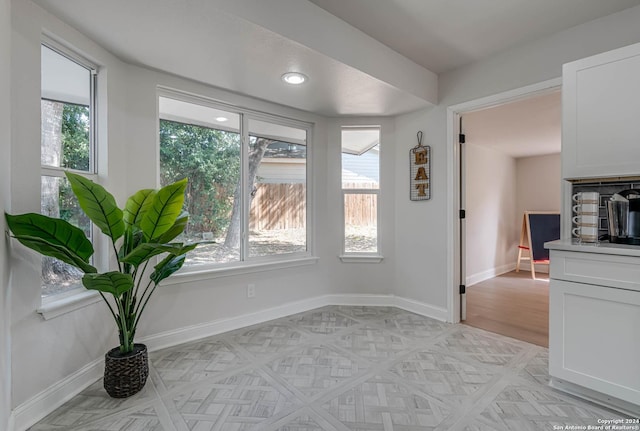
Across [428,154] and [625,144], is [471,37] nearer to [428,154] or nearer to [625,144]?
[428,154]

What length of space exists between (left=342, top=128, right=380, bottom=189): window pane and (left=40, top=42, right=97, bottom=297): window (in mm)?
2467

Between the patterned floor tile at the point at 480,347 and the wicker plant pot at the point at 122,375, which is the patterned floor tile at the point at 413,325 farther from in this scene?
the wicker plant pot at the point at 122,375

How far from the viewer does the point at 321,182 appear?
3625 millimetres

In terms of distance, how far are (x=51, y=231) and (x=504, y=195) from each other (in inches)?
253

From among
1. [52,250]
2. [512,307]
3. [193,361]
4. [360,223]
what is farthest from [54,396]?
[512,307]

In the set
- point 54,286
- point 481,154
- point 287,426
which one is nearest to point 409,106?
point 481,154

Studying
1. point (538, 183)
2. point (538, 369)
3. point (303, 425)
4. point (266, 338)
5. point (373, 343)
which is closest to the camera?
point (303, 425)

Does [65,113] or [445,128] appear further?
[445,128]

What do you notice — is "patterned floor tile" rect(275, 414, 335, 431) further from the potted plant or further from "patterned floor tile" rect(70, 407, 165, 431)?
the potted plant

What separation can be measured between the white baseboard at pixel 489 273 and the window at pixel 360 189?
2197 millimetres

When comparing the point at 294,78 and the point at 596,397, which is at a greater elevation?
the point at 294,78

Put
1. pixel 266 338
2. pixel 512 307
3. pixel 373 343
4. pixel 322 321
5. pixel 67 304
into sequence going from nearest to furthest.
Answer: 1. pixel 67 304
2. pixel 373 343
3. pixel 266 338
4. pixel 322 321
5. pixel 512 307

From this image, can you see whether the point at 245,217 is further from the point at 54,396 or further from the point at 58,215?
the point at 54,396

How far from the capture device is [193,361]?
91.5 inches
